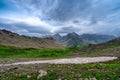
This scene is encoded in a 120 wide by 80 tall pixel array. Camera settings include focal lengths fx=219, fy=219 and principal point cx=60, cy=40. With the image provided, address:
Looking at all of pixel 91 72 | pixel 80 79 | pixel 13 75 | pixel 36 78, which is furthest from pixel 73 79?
pixel 13 75

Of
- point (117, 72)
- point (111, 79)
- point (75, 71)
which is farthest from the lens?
point (75, 71)

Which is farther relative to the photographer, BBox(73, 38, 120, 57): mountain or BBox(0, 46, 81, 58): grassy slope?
BBox(0, 46, 81, 58): grassy slope

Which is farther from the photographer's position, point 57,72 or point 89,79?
point 57,72

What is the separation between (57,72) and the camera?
3194 cm

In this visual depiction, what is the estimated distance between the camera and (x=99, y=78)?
93.8 feet

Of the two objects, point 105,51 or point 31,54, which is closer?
point 105,51

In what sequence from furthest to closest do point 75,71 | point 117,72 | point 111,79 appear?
point 75,71, point 117,72, point 111,79

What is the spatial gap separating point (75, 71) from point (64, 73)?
78.4 inches

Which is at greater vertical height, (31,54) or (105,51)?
(31,54)

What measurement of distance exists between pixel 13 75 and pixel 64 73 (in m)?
8.19

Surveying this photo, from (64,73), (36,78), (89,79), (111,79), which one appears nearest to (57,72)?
(64,73)

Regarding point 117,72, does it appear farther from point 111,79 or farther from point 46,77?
point 46,77

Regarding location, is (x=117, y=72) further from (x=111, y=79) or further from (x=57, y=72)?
(x=57, y=72)

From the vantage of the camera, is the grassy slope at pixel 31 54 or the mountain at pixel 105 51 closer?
the mountain at pixel 105 51
